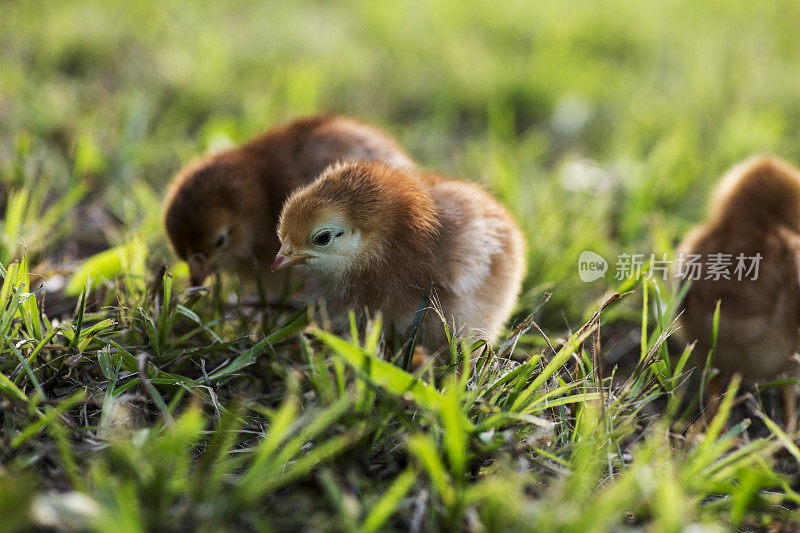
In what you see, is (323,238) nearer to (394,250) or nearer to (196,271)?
(394,250)

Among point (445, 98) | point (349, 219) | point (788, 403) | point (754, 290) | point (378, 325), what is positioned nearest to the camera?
point (378, 325)

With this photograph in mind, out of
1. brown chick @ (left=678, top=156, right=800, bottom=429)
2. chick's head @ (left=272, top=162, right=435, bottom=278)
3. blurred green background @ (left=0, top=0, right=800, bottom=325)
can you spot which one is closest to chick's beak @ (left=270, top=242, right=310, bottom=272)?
chick's head @ (left=272, top=162, right=435, bottom=278)

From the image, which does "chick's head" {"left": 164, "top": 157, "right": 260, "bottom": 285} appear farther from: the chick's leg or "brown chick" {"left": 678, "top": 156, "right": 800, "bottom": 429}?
the chick's leg

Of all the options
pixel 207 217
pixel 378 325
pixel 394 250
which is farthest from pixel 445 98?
pixel 378 325

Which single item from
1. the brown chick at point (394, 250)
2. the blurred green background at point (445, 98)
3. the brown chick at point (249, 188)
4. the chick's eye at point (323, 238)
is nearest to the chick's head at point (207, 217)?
the brown chick at point (249, 188)

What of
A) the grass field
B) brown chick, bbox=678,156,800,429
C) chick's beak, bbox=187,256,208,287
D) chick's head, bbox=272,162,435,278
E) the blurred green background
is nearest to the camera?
the grass field

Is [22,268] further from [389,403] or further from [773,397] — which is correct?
[773,397]
